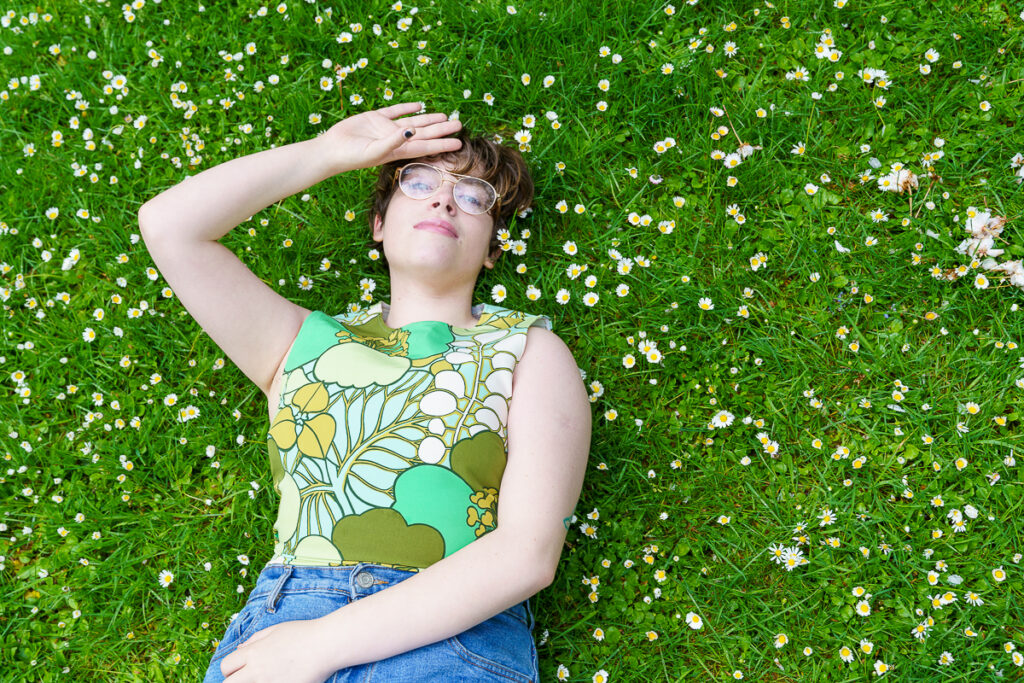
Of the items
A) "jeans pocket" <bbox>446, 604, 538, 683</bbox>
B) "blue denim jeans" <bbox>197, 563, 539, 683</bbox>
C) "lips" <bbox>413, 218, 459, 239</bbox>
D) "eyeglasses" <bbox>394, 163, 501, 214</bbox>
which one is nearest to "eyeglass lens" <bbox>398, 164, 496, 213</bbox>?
"eyeglasses" <bbox>394, 163, 501, 214</bbox>

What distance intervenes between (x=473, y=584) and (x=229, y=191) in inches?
69.9

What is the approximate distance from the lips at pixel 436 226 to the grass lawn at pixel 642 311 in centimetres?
71

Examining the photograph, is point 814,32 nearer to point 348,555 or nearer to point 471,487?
point 471,487

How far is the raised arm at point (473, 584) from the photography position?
237cm

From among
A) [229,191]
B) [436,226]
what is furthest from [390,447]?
[229,191]

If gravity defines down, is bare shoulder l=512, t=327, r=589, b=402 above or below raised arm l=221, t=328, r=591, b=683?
above

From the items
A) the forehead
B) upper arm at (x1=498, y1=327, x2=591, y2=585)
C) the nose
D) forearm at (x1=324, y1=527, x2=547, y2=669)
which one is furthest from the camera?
the forehead

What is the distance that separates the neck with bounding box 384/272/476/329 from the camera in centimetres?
308

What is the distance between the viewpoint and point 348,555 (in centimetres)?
260

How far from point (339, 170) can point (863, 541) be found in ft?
9.35

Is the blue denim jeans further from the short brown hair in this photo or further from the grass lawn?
the short brown hair

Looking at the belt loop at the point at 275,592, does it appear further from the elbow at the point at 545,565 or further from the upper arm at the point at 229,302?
the elbow at the point at 545,565

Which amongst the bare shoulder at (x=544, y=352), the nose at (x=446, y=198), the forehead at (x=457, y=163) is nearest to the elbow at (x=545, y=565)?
the bare shoulder at (x=544, y=352)

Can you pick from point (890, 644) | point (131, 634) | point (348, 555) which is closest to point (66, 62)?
point (131, 634)
